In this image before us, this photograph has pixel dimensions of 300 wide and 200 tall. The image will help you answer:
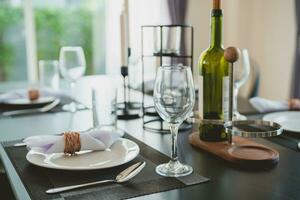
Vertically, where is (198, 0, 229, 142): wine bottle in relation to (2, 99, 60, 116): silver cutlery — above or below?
above

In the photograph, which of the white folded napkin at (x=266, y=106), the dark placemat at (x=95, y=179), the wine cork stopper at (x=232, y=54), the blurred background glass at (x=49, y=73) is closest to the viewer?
the dark placemat at (x=95, y=179)

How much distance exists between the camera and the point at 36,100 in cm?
170

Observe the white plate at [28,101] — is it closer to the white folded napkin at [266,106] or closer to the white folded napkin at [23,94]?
the white folded napkin at [23,94]

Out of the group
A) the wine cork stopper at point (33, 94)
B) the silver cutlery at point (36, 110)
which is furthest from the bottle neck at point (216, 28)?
the wine cork stopper at point (33, 94)

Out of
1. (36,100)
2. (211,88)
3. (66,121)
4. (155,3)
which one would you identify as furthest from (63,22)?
(211,88)

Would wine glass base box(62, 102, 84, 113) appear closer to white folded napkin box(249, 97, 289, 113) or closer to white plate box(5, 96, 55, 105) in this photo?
white plate box(5, 96, 55, 105)

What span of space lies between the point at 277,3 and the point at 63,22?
6.80ft

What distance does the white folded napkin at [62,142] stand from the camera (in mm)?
940

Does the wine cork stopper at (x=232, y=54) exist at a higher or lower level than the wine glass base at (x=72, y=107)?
higher

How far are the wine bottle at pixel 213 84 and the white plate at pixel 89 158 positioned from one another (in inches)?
8.6

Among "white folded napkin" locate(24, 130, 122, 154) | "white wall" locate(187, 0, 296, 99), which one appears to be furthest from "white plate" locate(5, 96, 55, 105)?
"white wall" locate(187, 0, 296, 99)

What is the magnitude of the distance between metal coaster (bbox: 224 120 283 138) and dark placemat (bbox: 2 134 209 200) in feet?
0.51

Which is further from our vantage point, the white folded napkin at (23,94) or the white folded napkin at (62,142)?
the white folded napkin at (23,94)

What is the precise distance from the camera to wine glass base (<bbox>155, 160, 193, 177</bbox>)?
2.78ft
